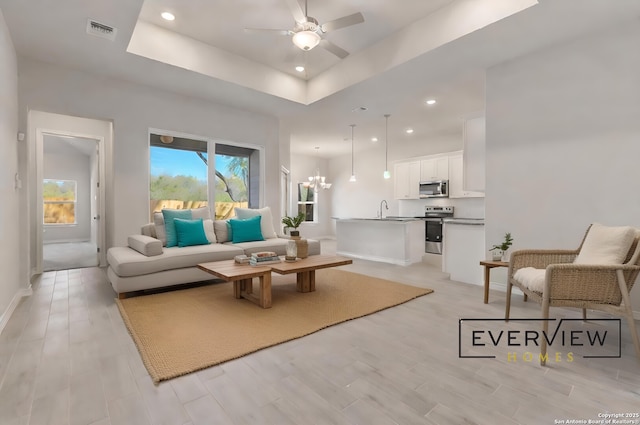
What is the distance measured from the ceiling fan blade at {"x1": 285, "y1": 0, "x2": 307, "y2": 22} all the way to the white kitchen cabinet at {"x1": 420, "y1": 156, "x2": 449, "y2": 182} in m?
5.49

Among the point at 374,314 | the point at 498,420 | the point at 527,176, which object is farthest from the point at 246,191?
the point at 498,420

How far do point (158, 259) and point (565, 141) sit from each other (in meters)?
4.65

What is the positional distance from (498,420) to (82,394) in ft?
7.09

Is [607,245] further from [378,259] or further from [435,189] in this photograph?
[435,189]

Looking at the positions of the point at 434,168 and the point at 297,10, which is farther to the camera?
the point at 434,168

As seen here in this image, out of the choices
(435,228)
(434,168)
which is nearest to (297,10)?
(435,228)

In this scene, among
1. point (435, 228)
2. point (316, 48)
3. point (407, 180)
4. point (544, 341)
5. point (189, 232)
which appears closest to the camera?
point (544, 341)

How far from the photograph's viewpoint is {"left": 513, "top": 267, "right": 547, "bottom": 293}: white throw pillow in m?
2.28

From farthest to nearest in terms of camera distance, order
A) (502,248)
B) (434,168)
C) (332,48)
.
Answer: (434,168) < (502,248) < (332,48)

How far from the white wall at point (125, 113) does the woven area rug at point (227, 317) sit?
1.86 meters

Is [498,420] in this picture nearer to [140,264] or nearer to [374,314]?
[374,314]

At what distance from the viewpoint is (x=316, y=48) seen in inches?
166

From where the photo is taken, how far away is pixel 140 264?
3352 millimetres

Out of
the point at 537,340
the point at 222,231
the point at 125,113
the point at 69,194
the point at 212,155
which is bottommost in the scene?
the point at 537,340
